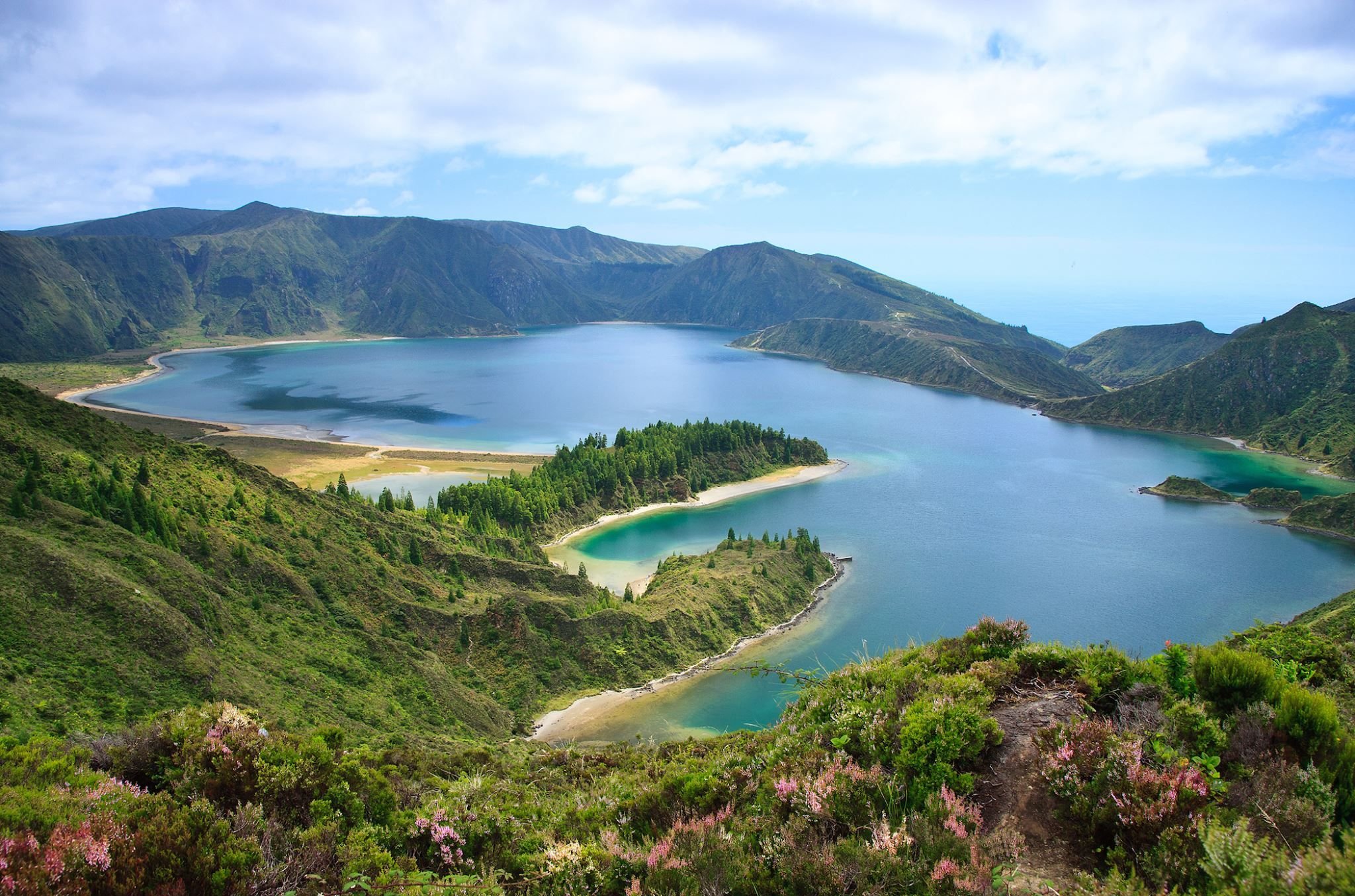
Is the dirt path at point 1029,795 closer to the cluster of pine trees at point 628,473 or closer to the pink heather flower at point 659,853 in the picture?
the pink heather flower at point 659,853

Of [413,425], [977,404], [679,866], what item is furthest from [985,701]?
[977,404]

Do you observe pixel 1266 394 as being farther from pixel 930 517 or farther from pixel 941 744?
pixel 941 744

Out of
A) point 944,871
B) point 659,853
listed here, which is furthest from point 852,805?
point 659,853

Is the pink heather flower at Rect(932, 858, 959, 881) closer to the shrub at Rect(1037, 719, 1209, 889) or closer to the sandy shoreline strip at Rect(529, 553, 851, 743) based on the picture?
the shrub at Rect(1037, 719, 1209, 889)

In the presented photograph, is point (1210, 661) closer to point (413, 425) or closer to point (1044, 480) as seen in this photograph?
point (1044, 480)

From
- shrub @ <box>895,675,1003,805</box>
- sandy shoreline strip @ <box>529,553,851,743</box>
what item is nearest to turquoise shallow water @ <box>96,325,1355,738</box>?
sandy shoreline strip @ <box>529,553,851,743</box>

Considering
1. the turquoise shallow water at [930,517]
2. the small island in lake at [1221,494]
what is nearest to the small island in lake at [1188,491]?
the small island in lake at [1221,494]
